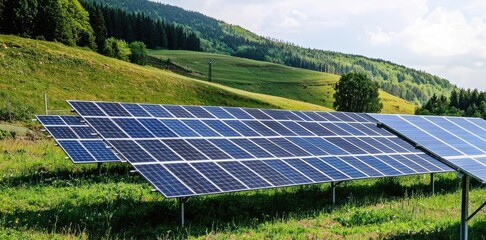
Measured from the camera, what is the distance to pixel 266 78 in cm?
16488

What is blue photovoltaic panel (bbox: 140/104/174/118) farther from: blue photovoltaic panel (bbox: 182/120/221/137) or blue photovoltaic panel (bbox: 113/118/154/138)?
blue photovoltaic panel (bbox: 113/118/154/138)

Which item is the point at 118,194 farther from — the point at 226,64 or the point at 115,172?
the point at 226,64

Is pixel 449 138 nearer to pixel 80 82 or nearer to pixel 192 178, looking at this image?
pixel 192 178

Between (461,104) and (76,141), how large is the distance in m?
133

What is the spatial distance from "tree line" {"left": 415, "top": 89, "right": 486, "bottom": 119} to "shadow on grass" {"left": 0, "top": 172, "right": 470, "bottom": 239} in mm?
106351

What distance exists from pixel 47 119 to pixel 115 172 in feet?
18.6

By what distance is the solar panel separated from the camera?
21.2 m

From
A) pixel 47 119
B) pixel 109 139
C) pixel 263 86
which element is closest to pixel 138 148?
pixel 109 139

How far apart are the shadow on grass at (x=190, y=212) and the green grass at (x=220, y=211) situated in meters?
0.03

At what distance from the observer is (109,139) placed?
15.5 m

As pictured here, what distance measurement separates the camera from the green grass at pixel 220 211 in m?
13.3

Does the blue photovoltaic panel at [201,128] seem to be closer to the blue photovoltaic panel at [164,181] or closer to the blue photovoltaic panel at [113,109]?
the blue photovoltaic panel at [113,109]

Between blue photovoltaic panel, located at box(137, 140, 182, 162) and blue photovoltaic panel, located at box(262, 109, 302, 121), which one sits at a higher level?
blue photovoltaic panel, located at box(262, 109, 302, 121)

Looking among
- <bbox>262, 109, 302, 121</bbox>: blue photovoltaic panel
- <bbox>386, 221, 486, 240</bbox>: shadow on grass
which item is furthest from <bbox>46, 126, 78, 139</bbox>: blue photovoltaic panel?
<bbox>386, 221, 486, 240</bbox>: shadow on grass
